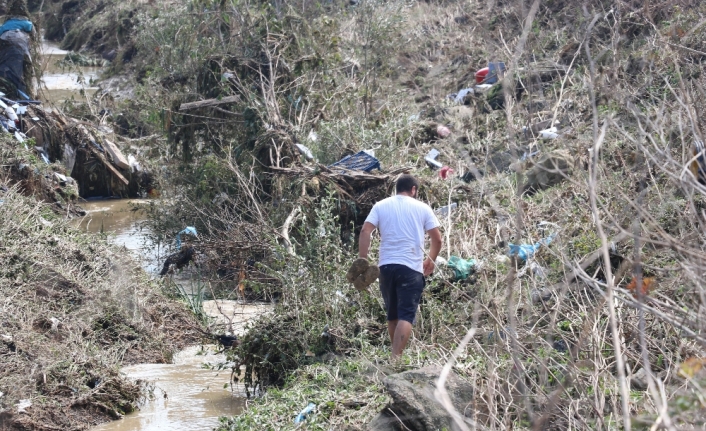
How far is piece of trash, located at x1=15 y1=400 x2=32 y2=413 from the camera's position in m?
5.89

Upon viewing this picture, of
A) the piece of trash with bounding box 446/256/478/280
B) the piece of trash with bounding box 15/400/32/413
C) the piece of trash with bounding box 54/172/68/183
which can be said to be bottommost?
the piece of trash with bounding box 54/172/68/183

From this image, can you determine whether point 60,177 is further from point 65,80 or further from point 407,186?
point 65,80

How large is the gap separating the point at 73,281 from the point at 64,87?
1718cm

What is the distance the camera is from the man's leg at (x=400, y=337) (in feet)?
19.1

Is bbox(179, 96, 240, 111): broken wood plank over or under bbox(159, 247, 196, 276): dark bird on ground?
over

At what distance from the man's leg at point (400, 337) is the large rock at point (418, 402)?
0.84 meters

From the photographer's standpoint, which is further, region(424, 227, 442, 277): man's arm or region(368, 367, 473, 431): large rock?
region(424, 227, 442, 277): man's arm

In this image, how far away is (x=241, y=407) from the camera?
22.2ft

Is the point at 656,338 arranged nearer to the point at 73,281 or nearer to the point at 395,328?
the point at 395,328

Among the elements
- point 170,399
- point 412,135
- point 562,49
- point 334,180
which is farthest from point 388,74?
point 170,399

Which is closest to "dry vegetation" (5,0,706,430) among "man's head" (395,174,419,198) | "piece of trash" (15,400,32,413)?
"man's head" (395,174,419,198)

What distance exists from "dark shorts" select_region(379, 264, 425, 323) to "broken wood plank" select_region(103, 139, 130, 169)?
10.2 metres

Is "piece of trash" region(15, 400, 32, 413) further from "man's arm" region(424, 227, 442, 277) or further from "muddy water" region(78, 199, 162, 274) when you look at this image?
"muddy water" region(78, 199, 162, 274)

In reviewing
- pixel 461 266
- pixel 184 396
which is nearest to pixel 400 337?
pixel 461 266
